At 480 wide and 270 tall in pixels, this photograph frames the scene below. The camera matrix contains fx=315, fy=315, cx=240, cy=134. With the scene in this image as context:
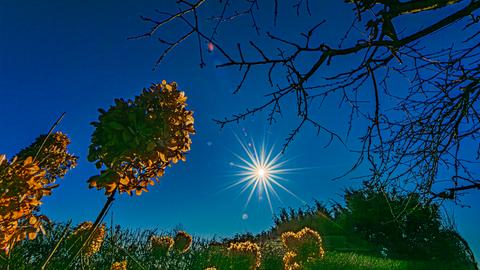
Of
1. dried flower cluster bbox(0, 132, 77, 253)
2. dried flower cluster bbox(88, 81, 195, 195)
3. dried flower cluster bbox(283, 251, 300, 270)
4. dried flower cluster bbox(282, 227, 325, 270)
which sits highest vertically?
dried flower cluster bbox(282, 227, 325, 270)

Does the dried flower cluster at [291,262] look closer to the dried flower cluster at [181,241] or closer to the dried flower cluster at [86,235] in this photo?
the dried flower cluster at [181,241]

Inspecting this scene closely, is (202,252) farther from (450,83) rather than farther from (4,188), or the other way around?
(4,188)

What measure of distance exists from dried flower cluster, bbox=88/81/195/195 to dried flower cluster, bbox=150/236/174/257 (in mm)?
6593

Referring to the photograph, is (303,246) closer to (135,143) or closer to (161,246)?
Result: (161,246)

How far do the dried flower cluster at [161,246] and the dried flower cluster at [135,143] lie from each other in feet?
21.6

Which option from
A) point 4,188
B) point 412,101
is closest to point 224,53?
point 4,188

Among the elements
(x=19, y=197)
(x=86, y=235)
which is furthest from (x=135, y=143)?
(x=86, y=235)

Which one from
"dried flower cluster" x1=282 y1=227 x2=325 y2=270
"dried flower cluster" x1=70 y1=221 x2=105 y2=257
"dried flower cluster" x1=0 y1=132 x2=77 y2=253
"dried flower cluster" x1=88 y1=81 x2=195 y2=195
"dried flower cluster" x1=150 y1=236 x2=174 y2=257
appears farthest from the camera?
"dried flower cluster" x1=150 y1=236 x2=174 y2=257

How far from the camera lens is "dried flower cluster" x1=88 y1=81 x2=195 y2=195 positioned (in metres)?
1.54

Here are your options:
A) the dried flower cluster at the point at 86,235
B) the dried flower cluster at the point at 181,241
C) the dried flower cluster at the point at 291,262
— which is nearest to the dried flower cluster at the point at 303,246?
the dried flower cluster at the point at 291,262

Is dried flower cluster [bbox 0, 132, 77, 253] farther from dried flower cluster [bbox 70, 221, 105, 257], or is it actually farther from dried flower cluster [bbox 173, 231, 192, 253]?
dried flower cluster [bbox 173, 231, 192, 253]

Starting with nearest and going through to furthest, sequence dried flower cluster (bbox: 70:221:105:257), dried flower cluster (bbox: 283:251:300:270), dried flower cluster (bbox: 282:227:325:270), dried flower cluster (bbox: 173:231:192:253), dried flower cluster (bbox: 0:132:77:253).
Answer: dried flower cluster (bbox: 0:132:77:253) → dried flower cluster (bbox: 70:221:105:257) → dried flower cluster (bbox: 283:251:300:270) → dried flower cluster (bbox: 173:231:192:253) → dried flower cluster (bbox: 282:227:325:270)

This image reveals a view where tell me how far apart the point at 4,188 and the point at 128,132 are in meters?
0.58

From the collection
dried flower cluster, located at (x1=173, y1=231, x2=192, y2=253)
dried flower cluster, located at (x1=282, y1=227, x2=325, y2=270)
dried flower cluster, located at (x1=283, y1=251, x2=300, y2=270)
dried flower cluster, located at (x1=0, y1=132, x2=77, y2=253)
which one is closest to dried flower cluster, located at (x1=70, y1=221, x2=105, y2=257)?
dried flower cluster, located at (x1=0, y1=132, x2=77, y2=253)
